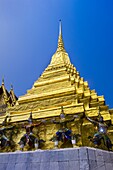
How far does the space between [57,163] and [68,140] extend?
2184 millimetres

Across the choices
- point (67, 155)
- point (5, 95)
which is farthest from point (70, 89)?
point (5, 95)

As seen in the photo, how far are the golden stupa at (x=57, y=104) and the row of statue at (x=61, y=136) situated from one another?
1.25ft

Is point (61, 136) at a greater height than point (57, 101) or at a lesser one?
lesser

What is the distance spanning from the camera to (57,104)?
34.0 ft

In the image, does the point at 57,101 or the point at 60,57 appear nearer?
the point at 57,101

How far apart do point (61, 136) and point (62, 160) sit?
2091 mm

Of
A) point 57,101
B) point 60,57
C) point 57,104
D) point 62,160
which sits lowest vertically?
point 62,160

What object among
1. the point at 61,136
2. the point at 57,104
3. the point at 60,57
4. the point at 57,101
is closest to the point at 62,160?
the point at 61,136

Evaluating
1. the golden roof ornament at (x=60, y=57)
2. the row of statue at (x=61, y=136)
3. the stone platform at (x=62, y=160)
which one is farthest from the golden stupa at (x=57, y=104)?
the stone platform at (x=62, y=160)

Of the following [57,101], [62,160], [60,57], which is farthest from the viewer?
[60,57]

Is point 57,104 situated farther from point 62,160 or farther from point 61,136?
point 62,160

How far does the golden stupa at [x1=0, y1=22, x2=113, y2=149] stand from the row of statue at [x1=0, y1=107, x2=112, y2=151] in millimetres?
381

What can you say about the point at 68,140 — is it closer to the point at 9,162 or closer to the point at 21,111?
the point at 9,162

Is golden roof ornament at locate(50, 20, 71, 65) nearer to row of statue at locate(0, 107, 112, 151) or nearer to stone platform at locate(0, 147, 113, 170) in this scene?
row of statue at locate(0, 107, 112, 151)
